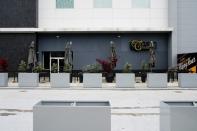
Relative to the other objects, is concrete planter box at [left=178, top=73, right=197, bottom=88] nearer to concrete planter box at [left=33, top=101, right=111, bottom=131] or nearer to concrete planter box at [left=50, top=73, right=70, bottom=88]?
concrete planter box at [left=50, top=73, right=70, bottom=88]

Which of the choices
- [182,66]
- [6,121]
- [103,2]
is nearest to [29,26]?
[103,2]

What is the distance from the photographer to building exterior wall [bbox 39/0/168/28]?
36188 mm

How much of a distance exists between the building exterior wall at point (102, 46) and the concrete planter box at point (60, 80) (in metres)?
11.9

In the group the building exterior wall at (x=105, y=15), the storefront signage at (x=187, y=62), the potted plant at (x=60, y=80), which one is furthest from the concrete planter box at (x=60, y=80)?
the building exterior wall at (x=105, y=15)

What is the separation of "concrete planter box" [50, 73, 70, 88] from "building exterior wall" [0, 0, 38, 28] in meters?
11.3

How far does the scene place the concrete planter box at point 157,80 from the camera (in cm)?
2494

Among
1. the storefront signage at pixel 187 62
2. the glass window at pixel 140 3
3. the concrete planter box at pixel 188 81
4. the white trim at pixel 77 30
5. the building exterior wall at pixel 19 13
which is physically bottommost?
the concrete planter box at pixel 188 81

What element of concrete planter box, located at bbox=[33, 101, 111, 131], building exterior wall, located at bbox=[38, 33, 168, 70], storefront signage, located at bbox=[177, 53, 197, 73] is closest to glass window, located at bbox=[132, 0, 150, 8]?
building exterior wall, located at bbox=[38, 33, 168, 70]

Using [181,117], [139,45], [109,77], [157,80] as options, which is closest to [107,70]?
[109,77]

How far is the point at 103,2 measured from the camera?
3631 centimetres

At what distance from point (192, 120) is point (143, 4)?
104ft

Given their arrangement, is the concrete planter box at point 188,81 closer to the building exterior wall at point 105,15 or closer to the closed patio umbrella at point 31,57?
A: the building exterior wall at point 105,15

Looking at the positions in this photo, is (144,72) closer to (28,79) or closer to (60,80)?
(60,80)

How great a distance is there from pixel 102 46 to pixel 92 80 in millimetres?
12180
